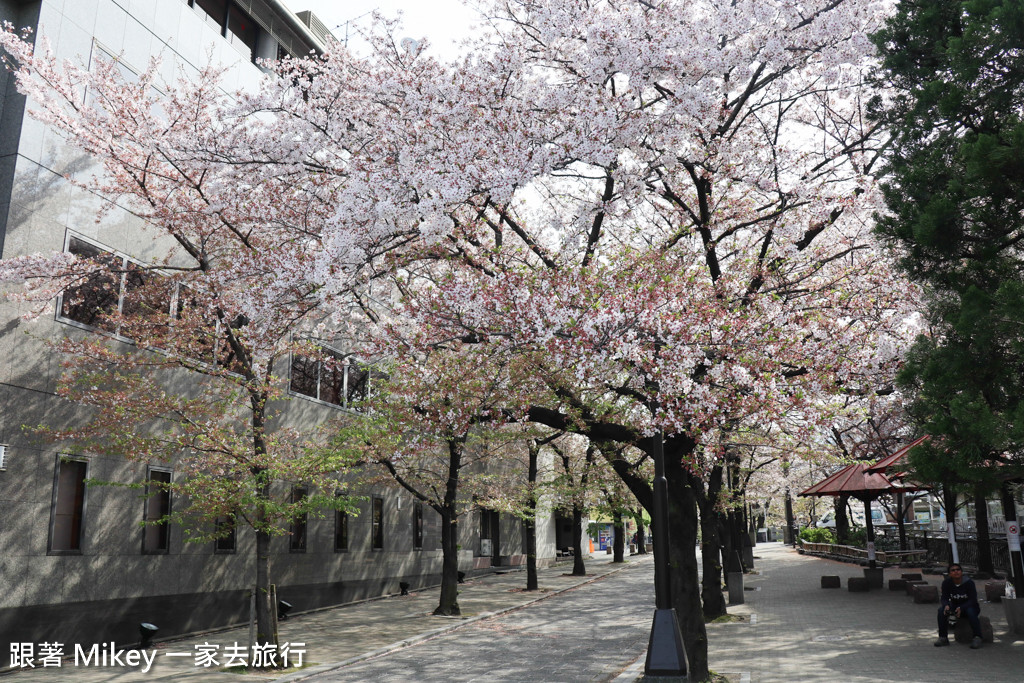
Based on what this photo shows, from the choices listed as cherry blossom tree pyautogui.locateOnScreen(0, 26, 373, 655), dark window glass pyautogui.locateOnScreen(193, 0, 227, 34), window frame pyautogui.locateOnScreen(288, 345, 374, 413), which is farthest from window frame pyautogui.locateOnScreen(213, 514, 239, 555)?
dark window glass pyautogui.locateOnScreen(193, 0, 227, 34)

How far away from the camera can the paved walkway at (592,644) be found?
12527 mm

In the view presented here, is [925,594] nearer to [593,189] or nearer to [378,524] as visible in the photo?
[593,189]

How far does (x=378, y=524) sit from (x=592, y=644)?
42.5 ft

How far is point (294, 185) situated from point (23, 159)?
A: 19.2 feet

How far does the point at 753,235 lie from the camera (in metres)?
15.6

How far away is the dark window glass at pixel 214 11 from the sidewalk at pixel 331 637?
16065 millimetres

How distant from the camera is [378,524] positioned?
28.1 meters

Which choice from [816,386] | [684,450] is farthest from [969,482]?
[684,450]

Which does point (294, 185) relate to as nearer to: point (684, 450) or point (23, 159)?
point (23, 159)

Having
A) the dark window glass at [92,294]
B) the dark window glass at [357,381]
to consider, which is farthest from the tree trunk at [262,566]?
the dark window glass at [357,381]

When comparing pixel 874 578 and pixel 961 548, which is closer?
pixel 874 578

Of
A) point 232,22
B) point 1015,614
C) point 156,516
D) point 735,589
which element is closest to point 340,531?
point 156,516

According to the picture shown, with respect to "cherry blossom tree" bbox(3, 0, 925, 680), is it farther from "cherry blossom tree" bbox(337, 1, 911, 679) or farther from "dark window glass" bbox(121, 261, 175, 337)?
"dark window glass" bbox(121, 261, 175, 337)

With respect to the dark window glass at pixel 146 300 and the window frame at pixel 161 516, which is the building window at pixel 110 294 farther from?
the window frame at pixel 161 516
